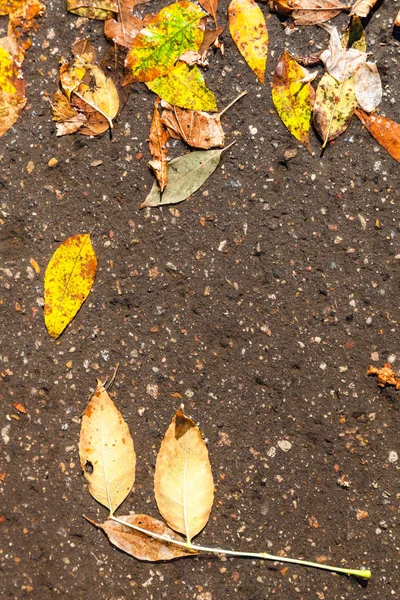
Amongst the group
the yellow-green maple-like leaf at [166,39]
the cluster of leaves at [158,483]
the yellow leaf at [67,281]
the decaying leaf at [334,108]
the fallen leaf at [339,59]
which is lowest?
the cluster of leaves at [158,483]

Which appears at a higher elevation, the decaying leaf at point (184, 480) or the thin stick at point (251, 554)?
the decaying leaf at point (184, 480)

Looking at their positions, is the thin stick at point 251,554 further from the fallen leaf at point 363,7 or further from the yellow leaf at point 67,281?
the fallen leaf at point 363,7

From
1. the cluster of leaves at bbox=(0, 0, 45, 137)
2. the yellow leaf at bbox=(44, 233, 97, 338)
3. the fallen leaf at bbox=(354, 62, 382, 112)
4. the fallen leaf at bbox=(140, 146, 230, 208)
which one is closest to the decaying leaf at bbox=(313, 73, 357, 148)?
the fallen leaf at bbox=(354, 62, 382, 112)

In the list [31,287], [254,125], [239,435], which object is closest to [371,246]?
[254,125]

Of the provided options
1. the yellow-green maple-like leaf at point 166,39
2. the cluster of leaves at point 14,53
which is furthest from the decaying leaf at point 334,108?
the cluster of leaves at point 14,53

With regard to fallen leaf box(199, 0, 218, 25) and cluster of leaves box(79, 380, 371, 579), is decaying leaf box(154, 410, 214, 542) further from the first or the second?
fallen leaf box(199, 0, 218, 25)

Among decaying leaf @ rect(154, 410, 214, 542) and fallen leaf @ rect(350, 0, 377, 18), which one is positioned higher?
fallen leaf @ rect(350, 0, 377, 18)

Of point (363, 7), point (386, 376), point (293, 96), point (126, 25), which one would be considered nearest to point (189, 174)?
point (293, 96)
